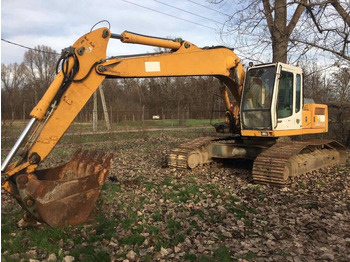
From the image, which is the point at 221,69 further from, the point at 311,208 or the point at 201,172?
the point at 311,208

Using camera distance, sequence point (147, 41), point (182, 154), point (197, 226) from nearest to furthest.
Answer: point (197, 226)
point (147, 41)
point (182, 154)

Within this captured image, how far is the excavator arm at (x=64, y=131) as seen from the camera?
462cm

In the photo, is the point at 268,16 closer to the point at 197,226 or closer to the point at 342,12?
the point at 342,12

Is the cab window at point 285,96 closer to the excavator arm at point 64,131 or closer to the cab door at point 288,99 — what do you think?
the cab door at point 288,99

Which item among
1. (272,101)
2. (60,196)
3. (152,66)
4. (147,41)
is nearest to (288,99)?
(272,101)

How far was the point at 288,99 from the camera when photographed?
337 inches

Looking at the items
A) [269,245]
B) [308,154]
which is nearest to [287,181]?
[308,154]

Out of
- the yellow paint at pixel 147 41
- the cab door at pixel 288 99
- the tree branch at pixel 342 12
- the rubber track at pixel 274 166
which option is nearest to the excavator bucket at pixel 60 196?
the yellow paint at pixel 147 41

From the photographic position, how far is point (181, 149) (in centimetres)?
911

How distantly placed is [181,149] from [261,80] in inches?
108

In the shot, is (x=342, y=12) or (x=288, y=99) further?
(x=342, y=12)

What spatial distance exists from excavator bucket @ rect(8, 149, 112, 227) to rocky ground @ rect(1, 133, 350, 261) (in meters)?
0.18

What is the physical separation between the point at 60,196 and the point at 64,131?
3.72 feet

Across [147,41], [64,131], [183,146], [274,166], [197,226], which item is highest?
[147,41]
